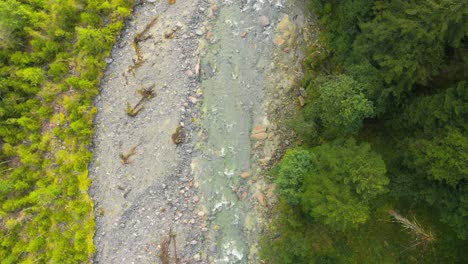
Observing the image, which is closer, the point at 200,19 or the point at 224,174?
the point at 224,174

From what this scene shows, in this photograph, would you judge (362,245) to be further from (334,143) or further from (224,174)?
(224,174)

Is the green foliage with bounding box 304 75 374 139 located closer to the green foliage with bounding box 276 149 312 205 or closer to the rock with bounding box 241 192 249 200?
the green foliage with bounding box 276 149 312 205

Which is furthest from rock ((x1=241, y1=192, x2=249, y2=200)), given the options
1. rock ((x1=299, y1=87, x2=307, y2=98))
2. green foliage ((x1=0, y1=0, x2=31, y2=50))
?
green foliage ((x1=0, y1=0, x2=31, y2=50))

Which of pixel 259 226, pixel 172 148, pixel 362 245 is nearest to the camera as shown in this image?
pixel 362 245

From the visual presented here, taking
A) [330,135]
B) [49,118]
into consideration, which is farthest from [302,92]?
[49,118]

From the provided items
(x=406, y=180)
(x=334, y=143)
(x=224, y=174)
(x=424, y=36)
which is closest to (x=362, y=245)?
(x=406, y=180)

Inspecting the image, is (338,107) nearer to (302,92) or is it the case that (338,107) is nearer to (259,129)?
(302,92)

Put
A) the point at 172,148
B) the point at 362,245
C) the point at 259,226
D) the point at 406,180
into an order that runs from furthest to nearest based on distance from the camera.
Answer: the point at 172,148 < the point at 259,226 < the point at 362,245 < the point at 406,180
